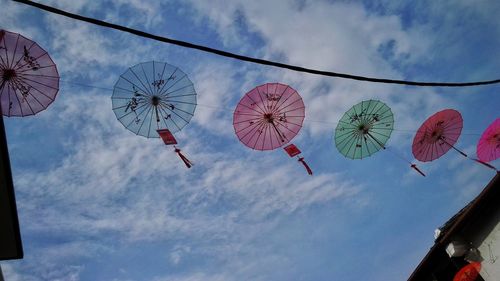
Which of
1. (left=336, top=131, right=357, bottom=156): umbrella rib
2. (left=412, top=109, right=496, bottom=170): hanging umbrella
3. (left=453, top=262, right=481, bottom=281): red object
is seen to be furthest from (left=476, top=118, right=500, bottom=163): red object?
(left=336, top=131, right=357, bottom=156): umbrella rib

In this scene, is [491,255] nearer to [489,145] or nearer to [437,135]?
[437,135]

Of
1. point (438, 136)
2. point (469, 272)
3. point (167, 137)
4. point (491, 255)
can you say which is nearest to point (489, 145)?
point (438, 136)

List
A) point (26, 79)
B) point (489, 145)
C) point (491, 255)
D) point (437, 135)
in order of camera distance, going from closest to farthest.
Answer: point (26, 79) < point (491, 255) < point (437, 135) < point (489, 145)

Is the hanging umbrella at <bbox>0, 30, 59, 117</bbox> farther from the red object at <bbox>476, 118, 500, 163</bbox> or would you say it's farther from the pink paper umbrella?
the red object at <bbox>476, 118, 500, 163</bbox>

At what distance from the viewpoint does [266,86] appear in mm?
8836

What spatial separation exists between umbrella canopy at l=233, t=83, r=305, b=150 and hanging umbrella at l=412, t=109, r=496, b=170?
4.33 meters

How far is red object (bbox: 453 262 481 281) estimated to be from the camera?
8820mm

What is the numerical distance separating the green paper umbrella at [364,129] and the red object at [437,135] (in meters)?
1.05

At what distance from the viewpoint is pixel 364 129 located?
10828 mm

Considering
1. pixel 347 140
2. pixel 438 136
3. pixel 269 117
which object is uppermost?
pixel 269 117

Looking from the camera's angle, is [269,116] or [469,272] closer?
[469,272]

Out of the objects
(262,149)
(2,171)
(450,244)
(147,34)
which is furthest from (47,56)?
(450,244)

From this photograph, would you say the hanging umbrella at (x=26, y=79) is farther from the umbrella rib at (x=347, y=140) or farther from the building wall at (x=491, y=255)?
the building wall at (x=491, y=255)

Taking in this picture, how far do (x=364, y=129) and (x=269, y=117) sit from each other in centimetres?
349
